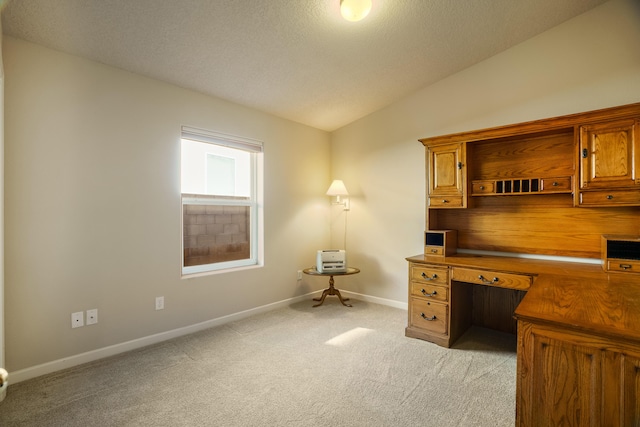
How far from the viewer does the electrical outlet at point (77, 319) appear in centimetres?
235

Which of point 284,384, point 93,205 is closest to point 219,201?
point 93,205

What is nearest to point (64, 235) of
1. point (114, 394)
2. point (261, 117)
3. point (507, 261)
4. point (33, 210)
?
point (33, 210)

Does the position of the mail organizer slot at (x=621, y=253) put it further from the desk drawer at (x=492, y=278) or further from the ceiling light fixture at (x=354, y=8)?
the ceiling light fixture at (x=354, y=8)

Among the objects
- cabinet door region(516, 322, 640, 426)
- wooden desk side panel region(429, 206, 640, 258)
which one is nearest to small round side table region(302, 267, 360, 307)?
wooden desk side panel region(429, 206, 640, 258)

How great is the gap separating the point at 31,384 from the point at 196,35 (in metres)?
2.70

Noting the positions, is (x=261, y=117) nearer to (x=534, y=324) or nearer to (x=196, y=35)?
(x=196, y=35)

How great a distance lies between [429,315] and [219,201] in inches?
95.2

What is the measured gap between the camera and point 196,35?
2.31 m

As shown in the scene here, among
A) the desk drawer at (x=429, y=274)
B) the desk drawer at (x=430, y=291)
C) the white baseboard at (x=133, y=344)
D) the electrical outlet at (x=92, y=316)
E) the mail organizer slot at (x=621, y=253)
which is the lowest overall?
the white baseboard at (x=133, y=344)

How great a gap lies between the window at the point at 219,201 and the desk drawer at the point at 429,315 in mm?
1857

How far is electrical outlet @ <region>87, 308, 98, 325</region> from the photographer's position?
2.42 metres

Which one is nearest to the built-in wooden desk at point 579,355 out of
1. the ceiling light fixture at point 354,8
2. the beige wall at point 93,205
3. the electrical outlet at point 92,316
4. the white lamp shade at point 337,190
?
the ceiling light fixture at point 354,8

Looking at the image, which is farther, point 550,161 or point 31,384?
point 550,161

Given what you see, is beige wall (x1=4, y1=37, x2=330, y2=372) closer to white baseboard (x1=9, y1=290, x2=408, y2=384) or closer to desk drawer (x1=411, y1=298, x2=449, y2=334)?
white baseboard (x1=9, y1=290, x2=408, y2=384)
